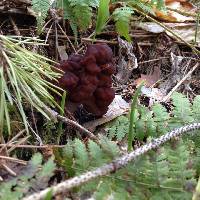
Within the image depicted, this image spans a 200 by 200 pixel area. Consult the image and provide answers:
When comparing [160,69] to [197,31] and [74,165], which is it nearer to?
[197,31]

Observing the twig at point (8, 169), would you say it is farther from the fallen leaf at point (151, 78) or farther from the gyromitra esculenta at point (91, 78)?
the fallen leaf at point (151, 78)

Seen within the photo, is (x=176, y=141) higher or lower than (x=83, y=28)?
lower

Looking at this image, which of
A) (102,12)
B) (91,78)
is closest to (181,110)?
(91,78)

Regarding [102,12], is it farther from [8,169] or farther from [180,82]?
[8,169]

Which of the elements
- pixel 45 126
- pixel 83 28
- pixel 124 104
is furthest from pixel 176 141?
pixel 83 28

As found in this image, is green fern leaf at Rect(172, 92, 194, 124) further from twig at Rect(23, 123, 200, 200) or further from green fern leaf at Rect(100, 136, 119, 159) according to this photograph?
green fern leaf at Rect(100, 136, 119, 159)

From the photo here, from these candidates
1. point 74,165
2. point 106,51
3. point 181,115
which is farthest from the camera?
point 106,51

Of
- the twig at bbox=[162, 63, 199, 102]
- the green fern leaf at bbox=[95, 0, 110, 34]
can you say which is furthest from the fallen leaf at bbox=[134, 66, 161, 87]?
the green fern leaf at bbox=[95, 0, 110, 34]
